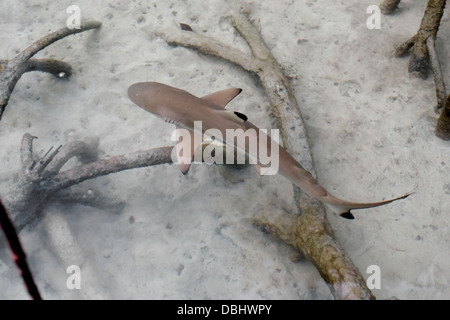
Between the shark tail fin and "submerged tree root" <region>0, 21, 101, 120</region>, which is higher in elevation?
the shark tail fin

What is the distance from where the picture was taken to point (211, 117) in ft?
9.97

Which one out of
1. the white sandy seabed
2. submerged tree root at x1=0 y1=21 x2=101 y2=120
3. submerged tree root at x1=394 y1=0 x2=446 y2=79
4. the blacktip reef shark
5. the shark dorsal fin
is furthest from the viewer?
submerged tree root at x1=394 y1=0 x2=446 y2=79

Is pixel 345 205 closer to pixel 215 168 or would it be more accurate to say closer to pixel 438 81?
pixel 215 168

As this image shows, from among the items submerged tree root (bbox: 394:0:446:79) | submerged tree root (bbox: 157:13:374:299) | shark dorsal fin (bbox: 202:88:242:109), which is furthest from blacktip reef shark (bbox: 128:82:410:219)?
submerged tree root (bbox: 394:0:446:79)

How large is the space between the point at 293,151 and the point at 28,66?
2853 millimetres

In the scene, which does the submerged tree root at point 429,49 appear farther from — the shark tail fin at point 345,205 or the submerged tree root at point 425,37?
the shark tail fin at point 345,205

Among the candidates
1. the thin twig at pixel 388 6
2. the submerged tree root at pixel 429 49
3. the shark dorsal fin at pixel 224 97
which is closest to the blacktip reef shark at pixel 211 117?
the shark dorsal fin at pixel 224 97

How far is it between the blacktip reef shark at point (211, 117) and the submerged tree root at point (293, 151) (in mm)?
394

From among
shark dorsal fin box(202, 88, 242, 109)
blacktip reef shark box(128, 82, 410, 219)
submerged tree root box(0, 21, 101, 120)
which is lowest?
submerged tree root box(0, 21, 101, 120)

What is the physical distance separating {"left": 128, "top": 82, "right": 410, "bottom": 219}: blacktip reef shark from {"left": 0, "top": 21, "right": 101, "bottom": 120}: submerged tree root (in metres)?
1.36

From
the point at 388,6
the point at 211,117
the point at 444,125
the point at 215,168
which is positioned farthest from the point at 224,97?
the point at 388,6

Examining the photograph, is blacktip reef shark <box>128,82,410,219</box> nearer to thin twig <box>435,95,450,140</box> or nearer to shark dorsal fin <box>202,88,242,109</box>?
shark dorsal fin <box>202,88,242,109</box>

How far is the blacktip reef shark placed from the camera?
2658mm
